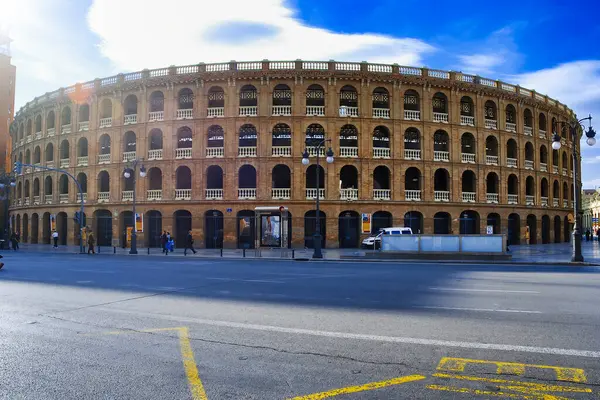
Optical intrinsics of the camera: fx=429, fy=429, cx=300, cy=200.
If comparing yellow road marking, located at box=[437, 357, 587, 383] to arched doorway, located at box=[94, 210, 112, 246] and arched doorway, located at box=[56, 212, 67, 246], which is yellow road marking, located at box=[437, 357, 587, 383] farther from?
arched doorway, located at box=[56, 212, 67, 246]

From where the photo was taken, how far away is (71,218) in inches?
1647

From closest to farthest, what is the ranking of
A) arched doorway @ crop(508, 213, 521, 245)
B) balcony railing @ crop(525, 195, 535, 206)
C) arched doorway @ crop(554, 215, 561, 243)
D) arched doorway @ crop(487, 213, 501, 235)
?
arched doorway @ crop(487, 213, 501, 235) < arched doorway @ crop(508, 213, 521, 245) < balcony railing @ crop(525, 195, 535, 206) < arched doorway @ crop(554, 215, 561, 243)

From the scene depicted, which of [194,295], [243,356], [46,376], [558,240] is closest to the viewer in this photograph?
[46,376]

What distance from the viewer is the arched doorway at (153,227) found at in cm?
3844

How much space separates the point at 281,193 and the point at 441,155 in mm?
14529

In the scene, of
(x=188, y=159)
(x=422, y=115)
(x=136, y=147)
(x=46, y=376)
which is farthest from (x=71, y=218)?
(x=46, y=376)

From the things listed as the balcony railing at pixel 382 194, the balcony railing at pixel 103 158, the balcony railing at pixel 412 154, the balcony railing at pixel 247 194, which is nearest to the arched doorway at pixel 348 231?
the balcony railing at pixel 382 194

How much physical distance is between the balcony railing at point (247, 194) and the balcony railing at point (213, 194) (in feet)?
Answer: 5.43

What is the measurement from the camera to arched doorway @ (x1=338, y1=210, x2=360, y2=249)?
1429 inches

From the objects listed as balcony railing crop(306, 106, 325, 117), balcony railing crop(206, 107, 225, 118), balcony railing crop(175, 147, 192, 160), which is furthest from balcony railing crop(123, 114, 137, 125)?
balcony railing crop(306, 106, 325, 117)

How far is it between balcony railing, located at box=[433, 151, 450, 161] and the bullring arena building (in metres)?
0.12

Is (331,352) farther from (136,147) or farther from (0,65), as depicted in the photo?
(0,65)

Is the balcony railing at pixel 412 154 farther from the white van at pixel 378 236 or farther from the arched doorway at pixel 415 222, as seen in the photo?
the white van at pixel 378 236

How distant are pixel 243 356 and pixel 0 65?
3096 inches
